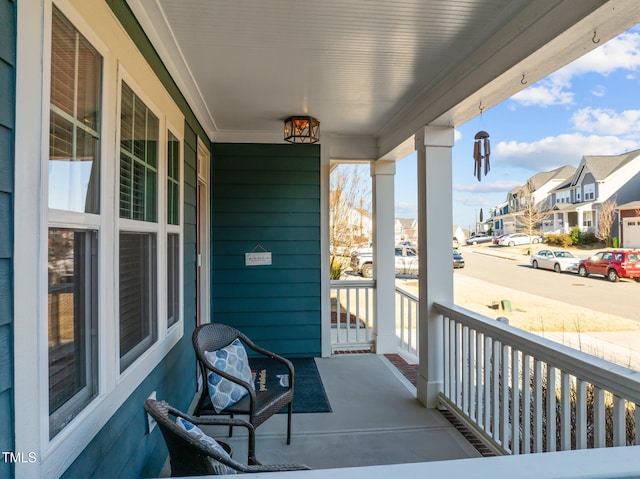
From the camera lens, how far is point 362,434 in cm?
274

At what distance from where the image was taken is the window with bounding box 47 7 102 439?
1133 mm

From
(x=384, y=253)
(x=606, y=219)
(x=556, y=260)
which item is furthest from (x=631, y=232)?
(x=384, y=253)

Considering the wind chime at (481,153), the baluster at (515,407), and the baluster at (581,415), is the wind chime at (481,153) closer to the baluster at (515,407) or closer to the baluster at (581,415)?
the baluster at (515,407)

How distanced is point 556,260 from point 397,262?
4.51m

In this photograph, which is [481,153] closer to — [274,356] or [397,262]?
[274,356]

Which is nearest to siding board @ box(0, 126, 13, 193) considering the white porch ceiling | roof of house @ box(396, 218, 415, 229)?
the white porch ceiling

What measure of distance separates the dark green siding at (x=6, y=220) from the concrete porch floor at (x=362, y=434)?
6.11 ft

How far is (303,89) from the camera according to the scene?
3.05 metres

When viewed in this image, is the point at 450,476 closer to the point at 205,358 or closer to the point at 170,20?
the point at 205,358

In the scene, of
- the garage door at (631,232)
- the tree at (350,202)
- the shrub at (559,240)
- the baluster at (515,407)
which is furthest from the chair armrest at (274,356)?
the tree at (350,202)

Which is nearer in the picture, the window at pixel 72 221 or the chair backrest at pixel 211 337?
the window at pixel 72 221

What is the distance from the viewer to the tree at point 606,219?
2.54 metres

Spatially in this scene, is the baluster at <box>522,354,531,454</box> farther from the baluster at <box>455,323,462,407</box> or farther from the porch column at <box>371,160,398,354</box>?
the porch column at <box>371,160,398,354</box>

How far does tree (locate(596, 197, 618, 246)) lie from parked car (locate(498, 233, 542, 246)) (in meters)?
1.18
